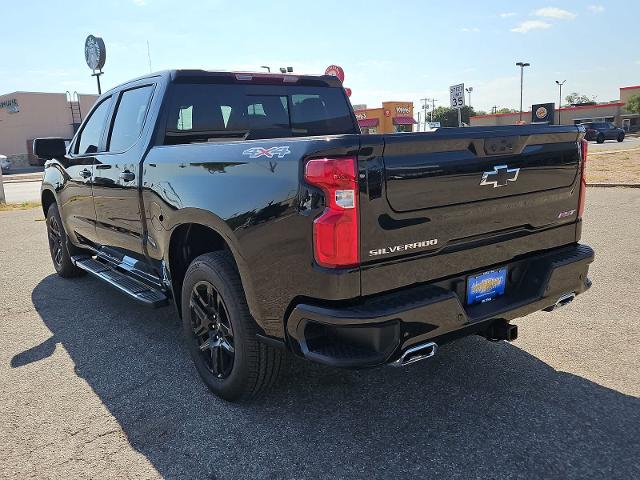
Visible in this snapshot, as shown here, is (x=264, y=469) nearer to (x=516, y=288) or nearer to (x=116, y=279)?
(x=516, y=288)

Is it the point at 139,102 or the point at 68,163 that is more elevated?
the point at 139,102

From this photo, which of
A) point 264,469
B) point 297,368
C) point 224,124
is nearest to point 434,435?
point 264,469

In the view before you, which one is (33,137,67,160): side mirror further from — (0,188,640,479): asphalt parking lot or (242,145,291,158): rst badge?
(242,145,291,158): rst badge

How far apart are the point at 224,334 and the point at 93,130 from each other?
3067 mm

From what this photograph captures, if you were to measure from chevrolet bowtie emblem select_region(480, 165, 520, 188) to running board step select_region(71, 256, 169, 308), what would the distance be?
2.33m

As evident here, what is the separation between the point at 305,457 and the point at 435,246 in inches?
48.2

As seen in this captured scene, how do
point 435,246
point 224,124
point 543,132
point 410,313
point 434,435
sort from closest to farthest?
point 410,313 → point 435,246 → point 434,435 → point 543,132 → point 224,124

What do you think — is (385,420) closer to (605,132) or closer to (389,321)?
(389,321)

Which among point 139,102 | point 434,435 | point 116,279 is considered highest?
point 139,102

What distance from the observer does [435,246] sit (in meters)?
2.58

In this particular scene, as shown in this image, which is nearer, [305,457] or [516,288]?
[305,457]

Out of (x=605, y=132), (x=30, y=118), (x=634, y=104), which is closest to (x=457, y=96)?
(x=605, y=132)

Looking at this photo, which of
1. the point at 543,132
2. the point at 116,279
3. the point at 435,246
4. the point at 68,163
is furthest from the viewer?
the point at 68,163

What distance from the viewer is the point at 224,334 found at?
3.13m
